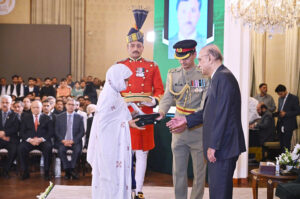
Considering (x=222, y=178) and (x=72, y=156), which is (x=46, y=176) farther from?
(x=222, y=178)

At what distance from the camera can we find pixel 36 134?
25.9ft

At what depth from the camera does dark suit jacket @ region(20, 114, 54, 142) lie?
790 centimetres

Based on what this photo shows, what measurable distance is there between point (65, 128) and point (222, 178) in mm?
4509

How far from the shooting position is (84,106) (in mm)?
10164

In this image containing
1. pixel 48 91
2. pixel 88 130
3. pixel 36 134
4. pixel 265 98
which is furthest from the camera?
pixel 48 91

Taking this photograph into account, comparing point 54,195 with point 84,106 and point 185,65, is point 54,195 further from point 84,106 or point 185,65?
point 84,106

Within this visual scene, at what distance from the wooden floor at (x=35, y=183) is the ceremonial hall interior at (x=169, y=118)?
2cm

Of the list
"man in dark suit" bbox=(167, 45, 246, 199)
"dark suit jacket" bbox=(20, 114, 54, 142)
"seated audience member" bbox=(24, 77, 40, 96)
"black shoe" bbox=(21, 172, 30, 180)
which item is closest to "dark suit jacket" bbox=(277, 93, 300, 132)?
"dark suit jacket" bbox=(20, 114, 54, 142)

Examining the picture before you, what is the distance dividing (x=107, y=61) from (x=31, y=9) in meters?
3.09

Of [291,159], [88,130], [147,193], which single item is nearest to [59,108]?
[88,130]

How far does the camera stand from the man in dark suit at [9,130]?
25.8ft

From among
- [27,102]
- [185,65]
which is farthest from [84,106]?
[185,65]

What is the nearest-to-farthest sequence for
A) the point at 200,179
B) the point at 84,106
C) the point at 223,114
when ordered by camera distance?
the point at 223,114 → the point at 200,179 → the point at 84,106

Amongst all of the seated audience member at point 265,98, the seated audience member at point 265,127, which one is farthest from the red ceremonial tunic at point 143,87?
the seated audience member at point 265,98
